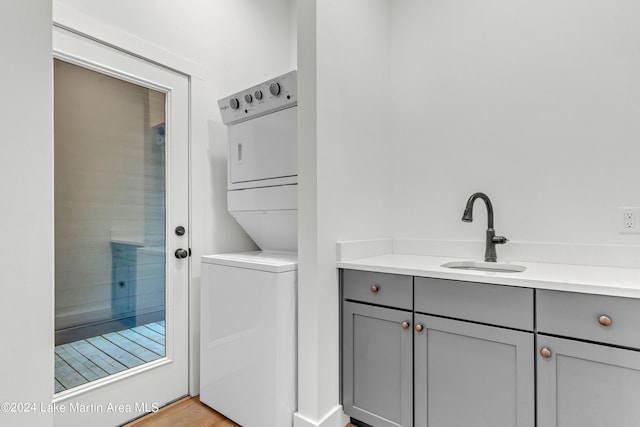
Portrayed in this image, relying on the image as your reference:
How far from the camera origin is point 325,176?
1630mm

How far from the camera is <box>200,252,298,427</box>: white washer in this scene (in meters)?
1.63

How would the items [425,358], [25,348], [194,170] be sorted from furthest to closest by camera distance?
1. [194,170]
2. [425,358]
3. [25,348]

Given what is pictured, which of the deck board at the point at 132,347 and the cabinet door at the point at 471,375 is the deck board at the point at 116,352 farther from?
the cabinet door at the point at 471,375

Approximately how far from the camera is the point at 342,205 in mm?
1752

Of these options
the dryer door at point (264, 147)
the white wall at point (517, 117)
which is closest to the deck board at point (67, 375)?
the dryer door at point (264, 147)

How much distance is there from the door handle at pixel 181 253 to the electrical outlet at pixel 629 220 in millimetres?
2279

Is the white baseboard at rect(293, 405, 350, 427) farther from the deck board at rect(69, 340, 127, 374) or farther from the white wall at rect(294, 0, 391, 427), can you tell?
the deck board at rect(69, 340, 127, 374)

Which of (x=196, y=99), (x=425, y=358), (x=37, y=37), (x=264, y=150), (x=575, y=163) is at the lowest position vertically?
(x=425, y=358)

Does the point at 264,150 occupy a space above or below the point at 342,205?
above

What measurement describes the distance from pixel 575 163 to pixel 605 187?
0.55 feet

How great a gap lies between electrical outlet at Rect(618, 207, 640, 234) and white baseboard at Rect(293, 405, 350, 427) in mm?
1601

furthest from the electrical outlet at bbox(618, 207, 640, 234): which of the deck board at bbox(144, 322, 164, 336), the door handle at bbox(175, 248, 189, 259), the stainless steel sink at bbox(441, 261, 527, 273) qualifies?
the deck board at bbox(144, 322, 164, 336)

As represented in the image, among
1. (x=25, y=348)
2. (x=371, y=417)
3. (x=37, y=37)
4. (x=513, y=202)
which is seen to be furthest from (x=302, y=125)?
(x=371, y=417)

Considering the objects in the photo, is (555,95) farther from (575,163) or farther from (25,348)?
(25,348)
